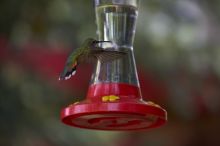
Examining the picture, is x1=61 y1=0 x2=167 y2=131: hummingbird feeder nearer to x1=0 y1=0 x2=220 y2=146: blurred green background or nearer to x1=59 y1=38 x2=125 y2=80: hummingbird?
x1=59 y1=38 x2=125 y2=80: hummingbird

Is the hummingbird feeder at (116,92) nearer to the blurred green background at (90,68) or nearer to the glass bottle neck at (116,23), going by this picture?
the glass bottle neck at (116,23)

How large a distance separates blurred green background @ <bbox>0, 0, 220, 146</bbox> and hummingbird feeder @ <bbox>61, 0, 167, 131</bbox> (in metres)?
1.25

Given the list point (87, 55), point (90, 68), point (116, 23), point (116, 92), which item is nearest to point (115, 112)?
point (116, 92)

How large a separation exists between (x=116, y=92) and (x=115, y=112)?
0.30 meters

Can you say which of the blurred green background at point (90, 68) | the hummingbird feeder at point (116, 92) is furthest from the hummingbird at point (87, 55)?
the blurred green background at point (90, 68)

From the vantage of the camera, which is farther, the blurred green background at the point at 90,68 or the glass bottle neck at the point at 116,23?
the blurred green background at the point at 90,68

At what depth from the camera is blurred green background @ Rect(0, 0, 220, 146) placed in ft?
16.4

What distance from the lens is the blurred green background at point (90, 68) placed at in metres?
5.01

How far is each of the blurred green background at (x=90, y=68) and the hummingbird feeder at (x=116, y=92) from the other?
1.25 metres

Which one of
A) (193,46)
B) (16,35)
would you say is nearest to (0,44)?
(16,35)

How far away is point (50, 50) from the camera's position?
16.6ft

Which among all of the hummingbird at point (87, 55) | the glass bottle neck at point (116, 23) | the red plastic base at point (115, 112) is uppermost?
the glass bottle neck at point (116, 23)

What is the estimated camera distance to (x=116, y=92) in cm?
352

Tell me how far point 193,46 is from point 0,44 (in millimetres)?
1394
